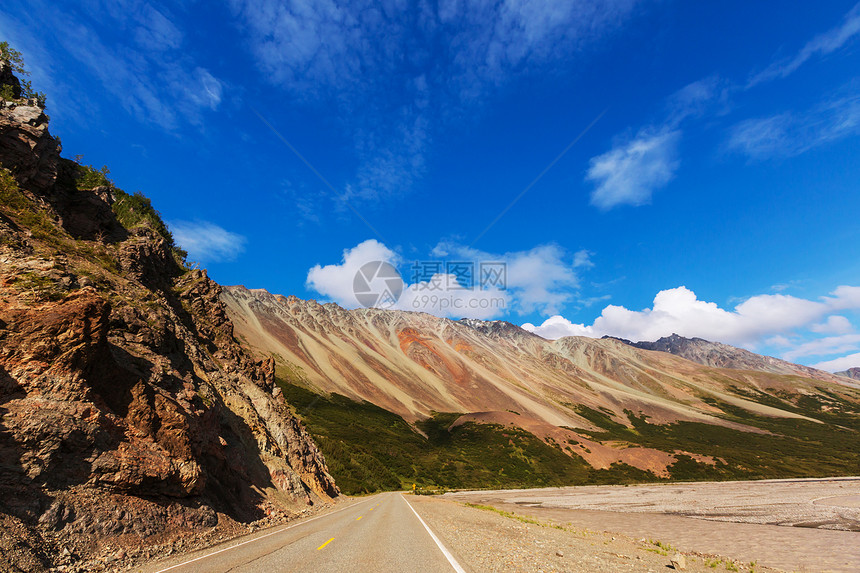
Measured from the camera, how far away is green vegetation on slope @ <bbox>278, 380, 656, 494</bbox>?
3204 inches

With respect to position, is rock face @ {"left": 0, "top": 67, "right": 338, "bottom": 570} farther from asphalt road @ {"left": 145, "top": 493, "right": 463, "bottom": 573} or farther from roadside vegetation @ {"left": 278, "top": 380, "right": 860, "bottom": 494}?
roadside vegetation @ {"left": 278, "top": 380, "right": 860, "bottom": 494}

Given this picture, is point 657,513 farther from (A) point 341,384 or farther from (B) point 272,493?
(A) point 341,384

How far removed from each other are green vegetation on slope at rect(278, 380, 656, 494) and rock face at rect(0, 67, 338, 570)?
54068 mm

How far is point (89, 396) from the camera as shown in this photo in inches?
490

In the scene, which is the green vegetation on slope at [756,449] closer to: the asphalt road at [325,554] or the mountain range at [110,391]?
the asphalt road at [325,554]

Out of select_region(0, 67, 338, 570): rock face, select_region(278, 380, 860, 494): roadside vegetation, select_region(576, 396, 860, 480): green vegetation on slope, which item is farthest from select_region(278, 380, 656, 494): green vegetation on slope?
select_region(0, 67, 338, 570): rock face

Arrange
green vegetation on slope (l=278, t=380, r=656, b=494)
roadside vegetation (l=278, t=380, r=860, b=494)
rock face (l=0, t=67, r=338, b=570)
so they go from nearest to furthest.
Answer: rock face (l=0, t=67, r=338, b=570) < green vegetation on slope (l=278, t=380, r=656, b=494) < roadside vegetation (l=278, t=380, r=860, b=494)

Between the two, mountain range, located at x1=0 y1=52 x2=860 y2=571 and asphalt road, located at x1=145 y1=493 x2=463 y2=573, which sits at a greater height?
mountain range, located at x1=0 y1=52 x2=860 y2=571

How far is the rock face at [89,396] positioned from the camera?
10359mm

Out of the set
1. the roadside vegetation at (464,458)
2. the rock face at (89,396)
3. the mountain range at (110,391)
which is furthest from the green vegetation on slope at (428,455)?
the rock face at (89,396)

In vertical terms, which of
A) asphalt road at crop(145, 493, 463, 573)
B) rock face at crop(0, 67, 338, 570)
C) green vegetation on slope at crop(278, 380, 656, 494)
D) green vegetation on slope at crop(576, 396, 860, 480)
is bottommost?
green vegetation on slope at crop(576, 396, 860, 480)

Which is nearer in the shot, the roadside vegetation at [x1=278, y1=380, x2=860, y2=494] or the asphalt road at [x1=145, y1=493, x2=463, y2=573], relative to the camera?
the asphalt road at [x1=145, y1=493, x2=463, y2=573]

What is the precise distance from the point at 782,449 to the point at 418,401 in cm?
16145

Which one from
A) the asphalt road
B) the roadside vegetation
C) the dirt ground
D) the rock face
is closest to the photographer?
the asphalt road
